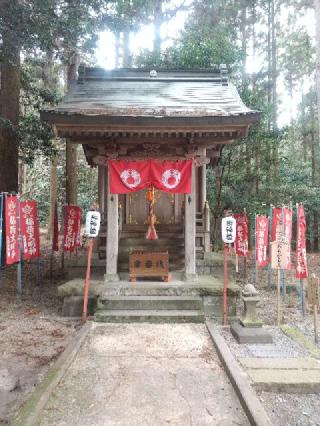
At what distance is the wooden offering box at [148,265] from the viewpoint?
826cm

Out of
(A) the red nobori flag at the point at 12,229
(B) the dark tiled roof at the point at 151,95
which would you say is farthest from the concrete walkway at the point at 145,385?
(B) the dark tiled roof at the point at 151,95

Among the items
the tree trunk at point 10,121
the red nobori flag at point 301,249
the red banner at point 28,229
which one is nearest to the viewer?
the red nobori flag at point 301,249

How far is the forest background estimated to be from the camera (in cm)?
942

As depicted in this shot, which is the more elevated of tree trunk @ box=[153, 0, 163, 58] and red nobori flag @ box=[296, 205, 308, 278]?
tree trunk @ box=[153, 0, 163, 58]

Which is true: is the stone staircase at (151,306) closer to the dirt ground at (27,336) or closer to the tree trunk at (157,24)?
the dirt ground at (27,336)

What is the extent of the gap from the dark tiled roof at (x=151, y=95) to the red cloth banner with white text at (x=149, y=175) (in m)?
1.18

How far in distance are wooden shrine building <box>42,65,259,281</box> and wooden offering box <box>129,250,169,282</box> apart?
447mm

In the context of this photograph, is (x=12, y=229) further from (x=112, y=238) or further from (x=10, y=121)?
(x=10, y=121)

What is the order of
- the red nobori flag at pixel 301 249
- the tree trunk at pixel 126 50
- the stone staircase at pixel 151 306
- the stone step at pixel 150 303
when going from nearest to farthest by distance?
the stone staircase at pixel 151 306 < the stone step at pixel 150 303 < the red nobori flag at pixel 301 249 < the tree trunk at pixel 126 50

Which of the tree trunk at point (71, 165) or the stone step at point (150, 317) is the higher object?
the tree trunk at point (71, 165)

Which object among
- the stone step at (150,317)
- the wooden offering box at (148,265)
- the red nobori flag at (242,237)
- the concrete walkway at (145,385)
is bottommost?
the concrete walkway at (145,385)

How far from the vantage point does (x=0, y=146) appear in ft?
38.6

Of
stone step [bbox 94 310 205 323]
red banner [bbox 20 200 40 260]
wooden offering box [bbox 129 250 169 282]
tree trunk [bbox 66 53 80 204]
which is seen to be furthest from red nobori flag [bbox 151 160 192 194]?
tree trunk [bbox 66 53 80 204]

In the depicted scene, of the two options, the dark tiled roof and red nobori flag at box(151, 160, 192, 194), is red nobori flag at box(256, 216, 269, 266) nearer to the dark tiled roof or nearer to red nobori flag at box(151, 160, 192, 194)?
red nobori flag at box(151, 160, 192, 194)
